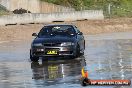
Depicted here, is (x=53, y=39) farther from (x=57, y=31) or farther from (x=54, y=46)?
(x=57, y=31)

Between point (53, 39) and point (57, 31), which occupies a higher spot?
point (57, 31)

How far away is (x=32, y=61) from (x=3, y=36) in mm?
21319

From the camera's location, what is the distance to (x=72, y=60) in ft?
82.1

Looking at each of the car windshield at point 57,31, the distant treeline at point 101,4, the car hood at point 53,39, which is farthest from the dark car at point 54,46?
the distant treeline at point 101,4

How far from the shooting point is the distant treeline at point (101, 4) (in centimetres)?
6820

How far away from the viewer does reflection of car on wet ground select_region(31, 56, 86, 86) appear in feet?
58.0

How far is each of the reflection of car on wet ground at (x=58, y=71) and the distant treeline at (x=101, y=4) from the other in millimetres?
42307

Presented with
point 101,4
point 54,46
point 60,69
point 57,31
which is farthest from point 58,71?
point 101,4

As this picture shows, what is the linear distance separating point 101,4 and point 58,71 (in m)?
53.5

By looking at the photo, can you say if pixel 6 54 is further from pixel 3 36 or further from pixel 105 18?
pixel 105 18

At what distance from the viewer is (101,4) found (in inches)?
2889

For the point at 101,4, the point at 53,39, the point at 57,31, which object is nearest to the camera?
the point at 53,39

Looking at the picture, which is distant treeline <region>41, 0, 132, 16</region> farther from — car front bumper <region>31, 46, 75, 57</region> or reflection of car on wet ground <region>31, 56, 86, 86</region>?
reflection of car on wet ground <region>31, 56, 86, 86</region>

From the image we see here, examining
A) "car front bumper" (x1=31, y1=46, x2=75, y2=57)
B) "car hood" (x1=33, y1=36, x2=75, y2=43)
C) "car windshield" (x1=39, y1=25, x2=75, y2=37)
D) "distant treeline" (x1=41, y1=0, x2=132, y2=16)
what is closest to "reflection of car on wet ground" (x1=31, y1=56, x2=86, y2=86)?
"car front bumper" (x1=31, y1=46, x2=75, y2=57)
